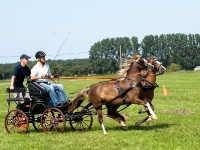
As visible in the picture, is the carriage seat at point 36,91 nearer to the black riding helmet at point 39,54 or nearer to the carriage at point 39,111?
the carriage at point 39,111

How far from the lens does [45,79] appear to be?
12.3 meters

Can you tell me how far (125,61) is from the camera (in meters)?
12.4

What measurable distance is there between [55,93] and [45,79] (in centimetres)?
57

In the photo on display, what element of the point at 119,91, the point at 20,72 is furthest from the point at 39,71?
the point at 119,91

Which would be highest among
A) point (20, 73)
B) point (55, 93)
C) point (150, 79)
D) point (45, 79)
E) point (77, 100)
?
point (20, 73)

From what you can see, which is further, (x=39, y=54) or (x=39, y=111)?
(x=39, y=111)

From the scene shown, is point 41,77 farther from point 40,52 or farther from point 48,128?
point 48,128

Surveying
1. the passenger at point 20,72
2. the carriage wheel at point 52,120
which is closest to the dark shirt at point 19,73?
the passenger at point 20,72

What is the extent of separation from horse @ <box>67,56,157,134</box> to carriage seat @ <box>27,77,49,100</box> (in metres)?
0.92

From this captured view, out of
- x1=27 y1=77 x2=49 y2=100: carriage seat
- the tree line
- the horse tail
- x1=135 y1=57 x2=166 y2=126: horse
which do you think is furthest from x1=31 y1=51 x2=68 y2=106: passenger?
the tree line

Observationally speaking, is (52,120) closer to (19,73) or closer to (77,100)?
(77,100)

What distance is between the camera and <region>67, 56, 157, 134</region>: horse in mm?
11617

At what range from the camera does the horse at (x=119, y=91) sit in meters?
11.6

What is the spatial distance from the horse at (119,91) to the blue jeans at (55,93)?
0.38 metres
